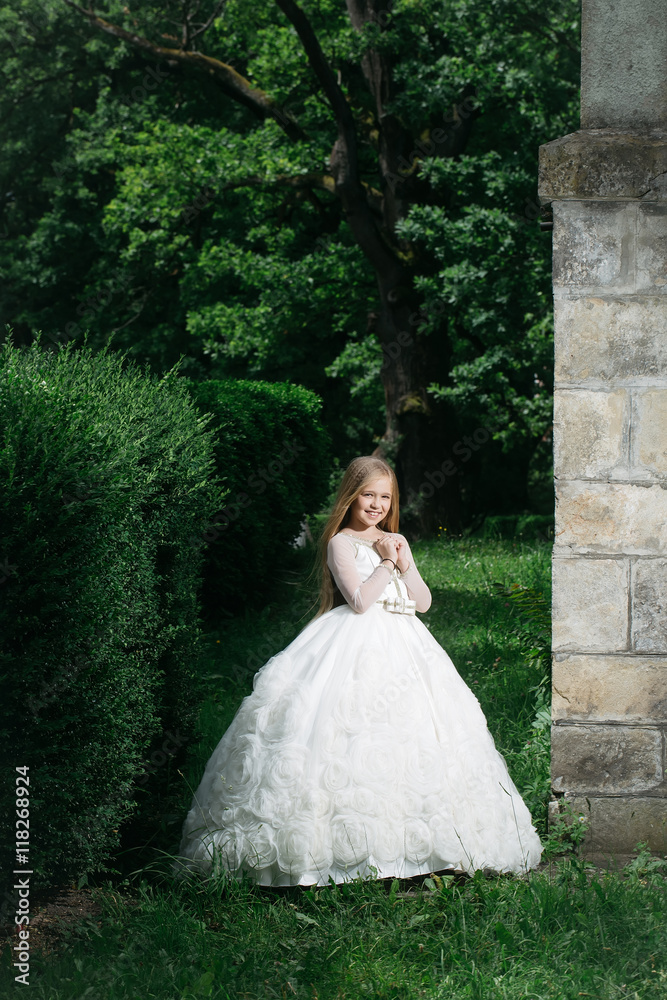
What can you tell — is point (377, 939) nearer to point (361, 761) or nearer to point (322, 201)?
point (361, 761)

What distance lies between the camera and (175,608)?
12.4ft

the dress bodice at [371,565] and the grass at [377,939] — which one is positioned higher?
the dress bodice at [371,565]

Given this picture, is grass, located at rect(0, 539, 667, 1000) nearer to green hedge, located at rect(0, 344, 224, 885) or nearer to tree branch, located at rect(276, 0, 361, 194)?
green hedge, located at rect(0, 344, 224, 885)

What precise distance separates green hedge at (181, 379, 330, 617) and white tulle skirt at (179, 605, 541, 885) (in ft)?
10.4

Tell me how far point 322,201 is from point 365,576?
11691 mm

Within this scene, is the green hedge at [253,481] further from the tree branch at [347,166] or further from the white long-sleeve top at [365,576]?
the tree branch at [347,166]

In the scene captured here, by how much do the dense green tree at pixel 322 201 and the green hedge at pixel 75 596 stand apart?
8090mm

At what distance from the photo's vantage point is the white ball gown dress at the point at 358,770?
3.09 metres

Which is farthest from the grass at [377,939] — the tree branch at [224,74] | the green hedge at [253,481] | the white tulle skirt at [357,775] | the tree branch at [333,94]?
the tree branch at [224,74]

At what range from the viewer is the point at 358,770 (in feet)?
10.2

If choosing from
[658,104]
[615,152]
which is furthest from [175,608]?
[658,104]

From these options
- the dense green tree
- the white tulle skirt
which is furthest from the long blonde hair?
the dense green tree

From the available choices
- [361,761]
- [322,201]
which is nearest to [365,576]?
[361,761]

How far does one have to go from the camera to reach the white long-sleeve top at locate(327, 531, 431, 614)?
11.4 ft
